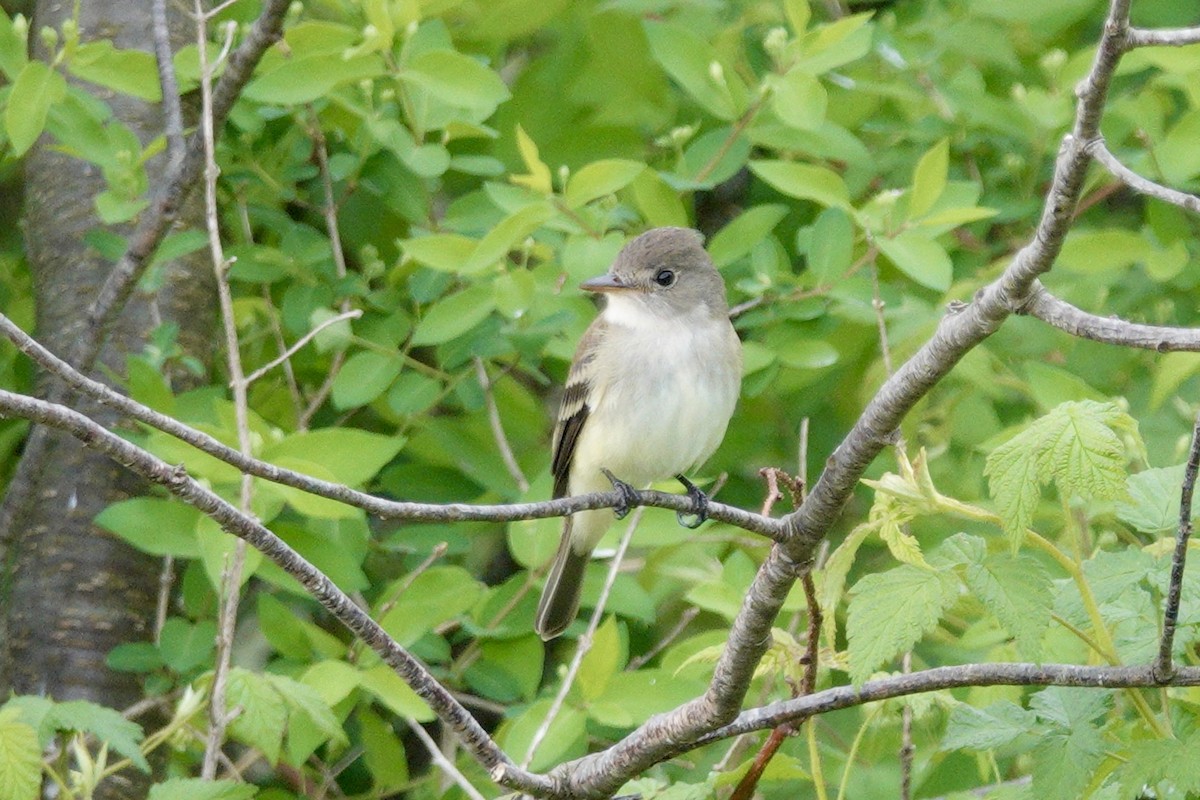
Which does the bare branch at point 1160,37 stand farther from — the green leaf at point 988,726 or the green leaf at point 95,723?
the green leaf at point 95,723

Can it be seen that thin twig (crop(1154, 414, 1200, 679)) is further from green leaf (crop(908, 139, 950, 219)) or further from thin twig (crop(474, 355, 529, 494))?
thin twig (crop(474, 355, 529, 494))

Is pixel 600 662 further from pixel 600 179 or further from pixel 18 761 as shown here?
pixel 18 761

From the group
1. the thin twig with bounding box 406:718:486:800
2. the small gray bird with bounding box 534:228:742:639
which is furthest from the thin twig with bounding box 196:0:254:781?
the small gray bird with bounding box 534:228:742:639

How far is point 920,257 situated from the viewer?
3764 mm

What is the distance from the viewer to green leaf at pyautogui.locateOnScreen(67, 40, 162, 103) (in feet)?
12.4

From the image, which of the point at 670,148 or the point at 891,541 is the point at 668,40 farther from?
the point at 891,541

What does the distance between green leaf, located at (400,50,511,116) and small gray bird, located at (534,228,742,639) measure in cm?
53

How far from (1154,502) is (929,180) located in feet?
5.15

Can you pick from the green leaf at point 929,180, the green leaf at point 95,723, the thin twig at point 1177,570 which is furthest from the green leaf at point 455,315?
the thin twig at point 1177,570

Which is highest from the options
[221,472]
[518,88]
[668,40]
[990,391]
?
[668,40]

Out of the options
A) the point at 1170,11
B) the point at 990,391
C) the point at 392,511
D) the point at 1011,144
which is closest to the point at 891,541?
the point at 392,511

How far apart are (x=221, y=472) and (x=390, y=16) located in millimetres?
1264

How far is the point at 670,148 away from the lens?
4.69m

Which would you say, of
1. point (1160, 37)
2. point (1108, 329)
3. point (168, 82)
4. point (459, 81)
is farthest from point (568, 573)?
point (1160, 37)
